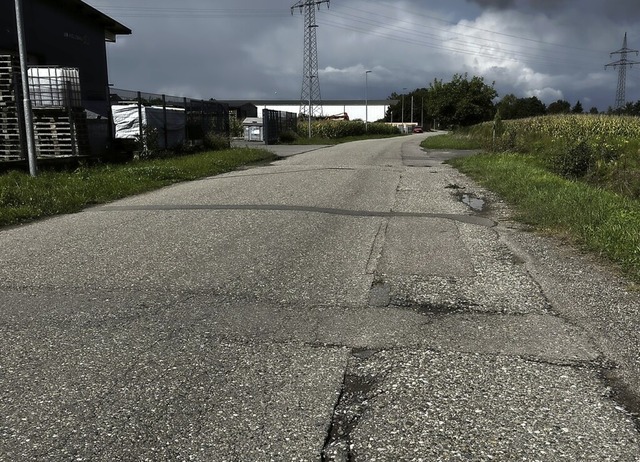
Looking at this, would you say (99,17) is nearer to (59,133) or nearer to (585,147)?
(59,133)

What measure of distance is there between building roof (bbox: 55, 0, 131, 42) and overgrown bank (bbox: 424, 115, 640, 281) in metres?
18.3

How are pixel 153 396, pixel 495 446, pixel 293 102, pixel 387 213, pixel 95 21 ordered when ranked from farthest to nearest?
pixel 293 102 < pixel 95 21 < pixel 387 213 < pixel 153 396 < pixel 495 446

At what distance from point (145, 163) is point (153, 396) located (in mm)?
15700

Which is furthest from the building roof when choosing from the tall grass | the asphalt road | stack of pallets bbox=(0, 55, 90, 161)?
the asphalt road

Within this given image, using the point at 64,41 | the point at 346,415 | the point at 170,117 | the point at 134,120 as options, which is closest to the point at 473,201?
the point at 346,415

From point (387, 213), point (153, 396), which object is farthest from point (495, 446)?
point (387, 213)

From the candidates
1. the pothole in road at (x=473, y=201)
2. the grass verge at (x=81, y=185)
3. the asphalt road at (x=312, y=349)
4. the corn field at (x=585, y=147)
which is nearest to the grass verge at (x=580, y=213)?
the asphalt road at (x=312, y=349)

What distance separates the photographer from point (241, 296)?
512cm

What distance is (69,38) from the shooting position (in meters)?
25.7

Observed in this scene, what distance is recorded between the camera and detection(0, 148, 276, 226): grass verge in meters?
9.95

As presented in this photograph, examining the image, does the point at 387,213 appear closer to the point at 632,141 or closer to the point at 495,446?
the point at 495,446

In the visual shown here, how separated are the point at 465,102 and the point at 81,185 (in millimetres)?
54670

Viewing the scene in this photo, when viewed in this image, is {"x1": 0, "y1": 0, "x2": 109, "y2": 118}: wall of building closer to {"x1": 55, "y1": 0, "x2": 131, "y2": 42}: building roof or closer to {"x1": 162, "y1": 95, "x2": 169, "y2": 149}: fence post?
{"x1": 55, "y1": 0, "x2": 131, "y2": 42}: building roof

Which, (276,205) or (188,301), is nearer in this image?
(188,301)
